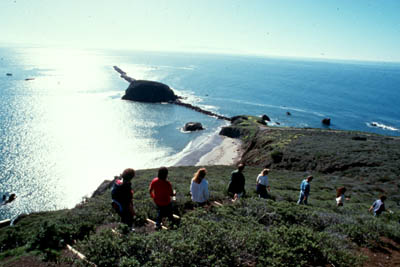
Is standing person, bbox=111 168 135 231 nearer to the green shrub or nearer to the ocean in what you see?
the ocean

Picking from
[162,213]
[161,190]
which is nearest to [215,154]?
[162,213]

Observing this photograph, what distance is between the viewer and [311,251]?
733 centimetres

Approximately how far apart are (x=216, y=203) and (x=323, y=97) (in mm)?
135870

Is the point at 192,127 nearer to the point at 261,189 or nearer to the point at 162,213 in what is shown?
the point at 261,189

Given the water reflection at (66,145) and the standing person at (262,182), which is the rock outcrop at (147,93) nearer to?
the water reflection at (66,145)

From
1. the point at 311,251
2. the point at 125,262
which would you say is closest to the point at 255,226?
the point at 311,251

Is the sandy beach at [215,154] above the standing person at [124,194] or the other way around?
the other way around

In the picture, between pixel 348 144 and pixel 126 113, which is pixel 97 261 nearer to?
pixel 348 144

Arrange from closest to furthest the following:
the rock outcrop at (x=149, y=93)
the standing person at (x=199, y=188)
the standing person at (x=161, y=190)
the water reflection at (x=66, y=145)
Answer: the standing person at (x=161, y=190) < the standing person at (x=199, y=188) < the water reflection at (x=66, y=145) < the rock outcrop at (x=149, y=93)

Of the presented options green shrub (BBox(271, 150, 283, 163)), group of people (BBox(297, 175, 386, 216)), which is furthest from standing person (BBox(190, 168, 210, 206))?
green shrub (BBox(271, 150, 283, 163))

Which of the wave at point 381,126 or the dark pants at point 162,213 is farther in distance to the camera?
the wave at point 381,126

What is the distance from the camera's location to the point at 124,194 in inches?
332

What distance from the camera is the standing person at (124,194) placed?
26.6 feet

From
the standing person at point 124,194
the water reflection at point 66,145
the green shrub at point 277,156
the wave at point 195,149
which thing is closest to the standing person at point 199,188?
the standing person at point 124,194
